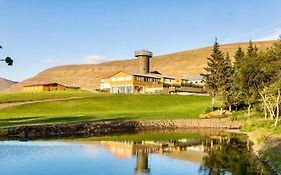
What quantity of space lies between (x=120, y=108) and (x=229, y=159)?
52.2 m

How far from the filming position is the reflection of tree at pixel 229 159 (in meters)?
29.3

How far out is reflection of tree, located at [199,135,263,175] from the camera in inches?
1153

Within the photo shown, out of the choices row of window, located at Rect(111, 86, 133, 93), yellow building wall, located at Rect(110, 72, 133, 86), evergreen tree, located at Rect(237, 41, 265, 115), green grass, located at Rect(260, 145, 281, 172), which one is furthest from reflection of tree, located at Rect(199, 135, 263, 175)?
yellow building wall, located at Rect(110, 72, 133, 86)

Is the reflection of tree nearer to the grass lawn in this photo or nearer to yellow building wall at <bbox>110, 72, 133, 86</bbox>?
the grass lawn

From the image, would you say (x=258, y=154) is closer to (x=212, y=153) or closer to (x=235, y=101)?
(x=212, y=153)

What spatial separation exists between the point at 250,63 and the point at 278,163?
109 feet

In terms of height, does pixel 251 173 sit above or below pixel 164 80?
below

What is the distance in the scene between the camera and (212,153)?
127ft

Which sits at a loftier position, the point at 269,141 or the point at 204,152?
the point at 269,141

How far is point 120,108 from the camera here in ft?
280

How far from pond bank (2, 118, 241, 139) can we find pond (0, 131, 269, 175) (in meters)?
4.82

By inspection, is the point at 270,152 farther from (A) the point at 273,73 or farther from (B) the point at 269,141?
(A) the point at 273,73

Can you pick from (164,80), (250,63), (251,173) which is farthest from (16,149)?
(164,80)

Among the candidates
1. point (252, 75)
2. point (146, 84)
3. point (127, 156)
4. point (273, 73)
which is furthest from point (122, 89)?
point (127, 156)
